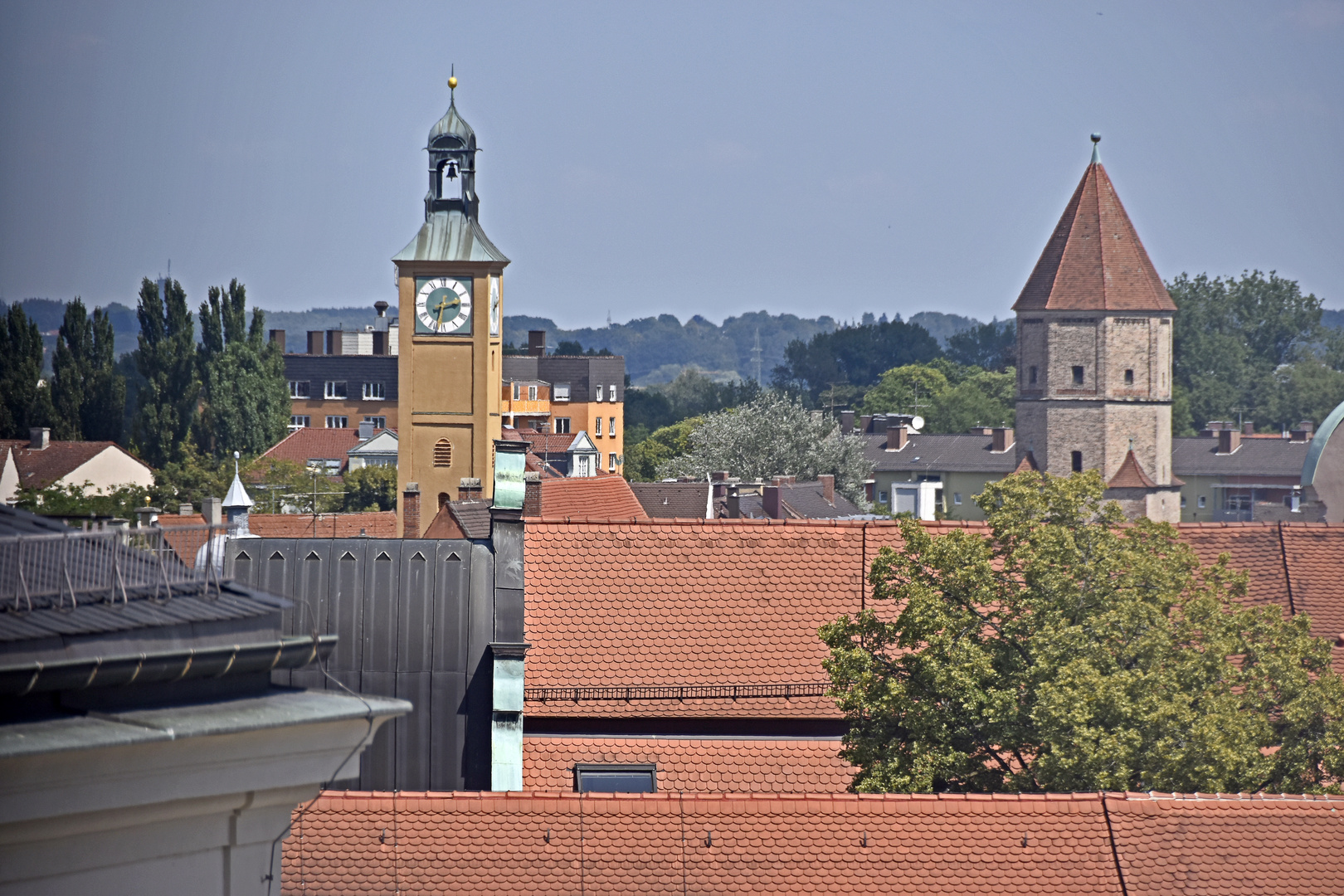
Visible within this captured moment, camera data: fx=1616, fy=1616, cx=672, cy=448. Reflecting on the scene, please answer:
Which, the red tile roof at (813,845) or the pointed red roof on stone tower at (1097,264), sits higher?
the pointed red roof on stone tower at (1097,264)

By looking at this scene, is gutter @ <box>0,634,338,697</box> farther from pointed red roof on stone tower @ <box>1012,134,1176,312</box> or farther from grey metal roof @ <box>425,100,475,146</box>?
pointed red roof on stone tower @ <box>1012,134,1176,312</box>

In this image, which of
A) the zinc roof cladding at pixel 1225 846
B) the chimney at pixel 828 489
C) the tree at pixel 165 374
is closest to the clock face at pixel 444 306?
the chimney at pixel 828 489

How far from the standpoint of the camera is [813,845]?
1430cm

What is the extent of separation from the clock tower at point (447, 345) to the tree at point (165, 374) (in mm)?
31001

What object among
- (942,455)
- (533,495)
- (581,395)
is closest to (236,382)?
(581,395)

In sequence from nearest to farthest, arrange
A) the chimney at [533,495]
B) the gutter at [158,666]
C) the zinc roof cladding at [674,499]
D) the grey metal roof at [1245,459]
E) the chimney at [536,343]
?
1. the gutter at [158,666]
2. the chimney at [533,495]
3. the zinc roof cladding at [674,499]
4. the grey metal roof at [1245,459]
5. the chimney at [536,343]

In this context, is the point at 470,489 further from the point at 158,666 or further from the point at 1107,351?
the point at 1107,351

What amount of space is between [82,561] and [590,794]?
10.3 meters

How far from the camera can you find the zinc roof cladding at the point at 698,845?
13.9m

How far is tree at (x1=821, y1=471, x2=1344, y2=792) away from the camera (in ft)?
52.2

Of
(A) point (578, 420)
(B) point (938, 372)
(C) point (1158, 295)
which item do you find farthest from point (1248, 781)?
(B) point (938, 372)

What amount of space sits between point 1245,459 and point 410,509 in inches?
3429

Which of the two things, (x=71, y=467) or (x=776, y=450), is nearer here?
(x=71, y=467)

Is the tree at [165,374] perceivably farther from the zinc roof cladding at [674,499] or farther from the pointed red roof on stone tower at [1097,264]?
the pointed red roof on stone tower at [1097,264]
